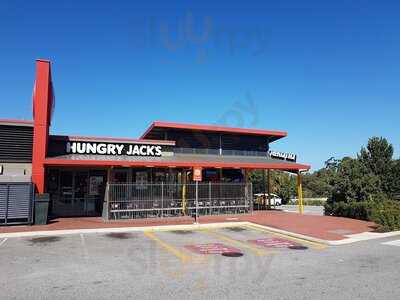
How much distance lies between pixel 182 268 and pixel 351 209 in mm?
15472

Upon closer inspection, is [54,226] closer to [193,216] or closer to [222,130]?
[193,216]

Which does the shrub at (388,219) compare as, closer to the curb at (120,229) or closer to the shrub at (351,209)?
the shrub at (351,209)

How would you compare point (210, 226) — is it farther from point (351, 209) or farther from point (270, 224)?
point (351, 209)

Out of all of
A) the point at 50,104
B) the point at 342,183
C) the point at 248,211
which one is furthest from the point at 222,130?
A: the point at 50,104

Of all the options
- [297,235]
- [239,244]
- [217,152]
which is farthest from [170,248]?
[217,152]

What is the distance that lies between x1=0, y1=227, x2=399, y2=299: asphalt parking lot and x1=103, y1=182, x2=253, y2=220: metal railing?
5113 mm

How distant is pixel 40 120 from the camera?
19.5 meters

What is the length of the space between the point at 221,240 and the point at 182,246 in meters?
1.99

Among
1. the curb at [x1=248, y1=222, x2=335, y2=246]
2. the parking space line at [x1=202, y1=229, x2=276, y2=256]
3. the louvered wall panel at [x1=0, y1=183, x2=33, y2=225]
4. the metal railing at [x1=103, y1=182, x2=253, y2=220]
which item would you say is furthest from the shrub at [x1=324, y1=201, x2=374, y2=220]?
the louvered wall panel at [x1=0, y1=183, x2=33, y2=225]

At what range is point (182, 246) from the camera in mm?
13539

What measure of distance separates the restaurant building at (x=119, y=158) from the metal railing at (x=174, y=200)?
7 centimetres

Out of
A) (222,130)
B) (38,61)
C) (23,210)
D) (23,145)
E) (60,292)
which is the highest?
(38,61)

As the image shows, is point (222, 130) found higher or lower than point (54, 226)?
higher

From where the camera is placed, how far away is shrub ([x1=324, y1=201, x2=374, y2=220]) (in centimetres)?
2164
